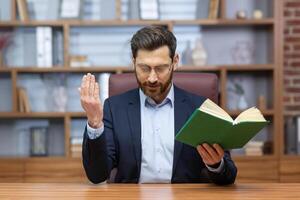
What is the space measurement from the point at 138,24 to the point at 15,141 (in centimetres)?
126

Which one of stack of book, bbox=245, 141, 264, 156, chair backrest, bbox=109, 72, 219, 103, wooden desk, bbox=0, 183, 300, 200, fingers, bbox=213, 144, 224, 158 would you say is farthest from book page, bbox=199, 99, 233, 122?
stack of book, bbox=245, 141, 264, 156

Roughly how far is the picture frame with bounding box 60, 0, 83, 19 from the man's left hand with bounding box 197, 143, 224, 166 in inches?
86.8

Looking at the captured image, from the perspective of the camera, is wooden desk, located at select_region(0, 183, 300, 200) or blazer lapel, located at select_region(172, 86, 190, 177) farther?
blazer lapel, located at select_region(172, 86, 190, 177)

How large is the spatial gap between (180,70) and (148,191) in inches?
79.3

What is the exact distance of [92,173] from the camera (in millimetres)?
1771

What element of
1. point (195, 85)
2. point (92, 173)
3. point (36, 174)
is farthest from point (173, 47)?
point (36, 174)

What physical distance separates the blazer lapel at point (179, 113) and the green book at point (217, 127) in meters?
0.38

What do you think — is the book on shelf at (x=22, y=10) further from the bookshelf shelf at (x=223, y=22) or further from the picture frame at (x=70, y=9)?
the bookshelf shelf at (x=223, y=22)

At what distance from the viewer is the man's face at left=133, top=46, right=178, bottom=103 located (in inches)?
77.6

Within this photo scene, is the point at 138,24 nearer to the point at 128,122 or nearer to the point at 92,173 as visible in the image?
the point at 128,122

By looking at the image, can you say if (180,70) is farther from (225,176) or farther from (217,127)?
(217,127)

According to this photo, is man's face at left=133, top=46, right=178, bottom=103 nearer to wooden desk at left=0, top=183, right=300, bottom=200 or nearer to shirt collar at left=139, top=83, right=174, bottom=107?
shirt collar at left=139, top=83, right=174, bottom=107

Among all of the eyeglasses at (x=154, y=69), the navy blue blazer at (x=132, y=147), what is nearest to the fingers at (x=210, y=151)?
the navy blue blazer at (x=132, y=147)

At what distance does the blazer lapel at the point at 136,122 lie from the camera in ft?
6.63
